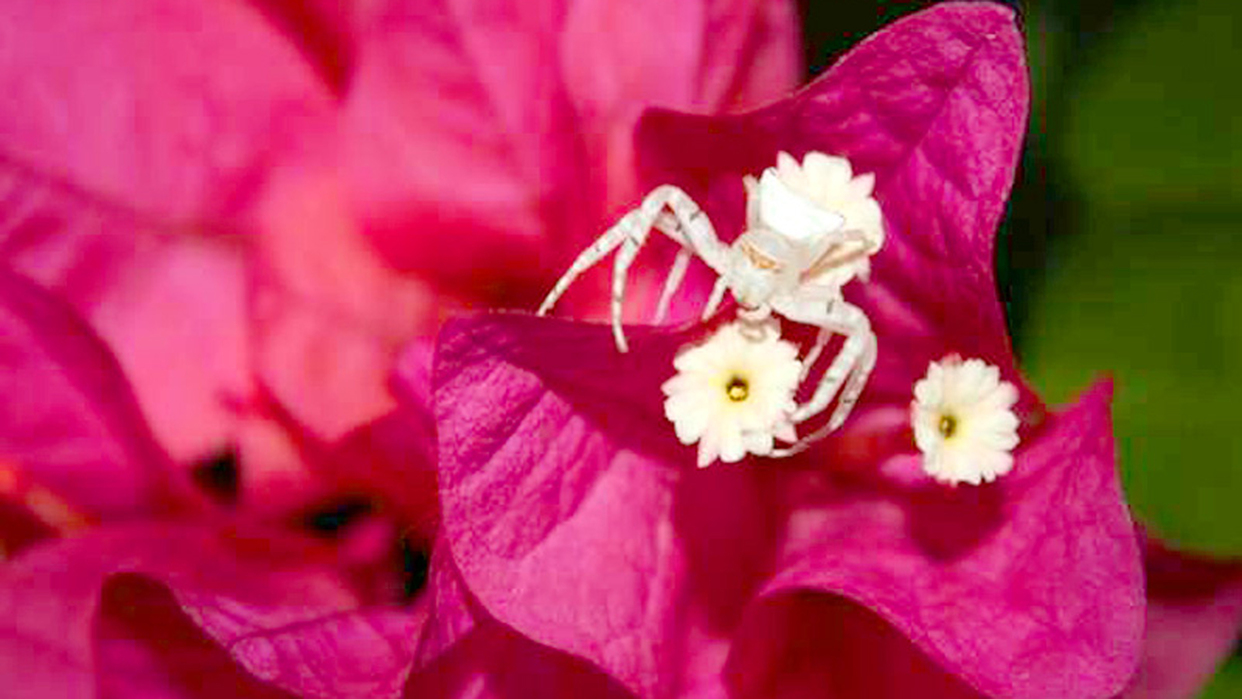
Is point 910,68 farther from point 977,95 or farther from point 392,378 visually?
point 392,378

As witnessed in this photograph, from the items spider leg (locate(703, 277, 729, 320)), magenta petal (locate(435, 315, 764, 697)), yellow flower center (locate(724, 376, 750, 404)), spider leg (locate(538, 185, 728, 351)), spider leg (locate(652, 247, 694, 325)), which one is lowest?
magenta petal (locate(435, 315, 764, 697))

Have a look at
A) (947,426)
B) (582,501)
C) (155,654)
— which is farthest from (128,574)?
(947,426)

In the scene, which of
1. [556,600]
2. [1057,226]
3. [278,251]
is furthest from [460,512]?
[1057,226]

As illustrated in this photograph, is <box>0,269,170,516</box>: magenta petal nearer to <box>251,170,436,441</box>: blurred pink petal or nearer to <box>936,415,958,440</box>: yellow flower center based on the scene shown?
<box>251,170,436,441</box>: blurred pink petal

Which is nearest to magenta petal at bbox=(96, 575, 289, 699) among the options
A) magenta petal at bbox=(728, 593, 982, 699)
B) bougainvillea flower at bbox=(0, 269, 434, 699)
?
bougainvillea flower at bbox=(0, 269, 434, 699)

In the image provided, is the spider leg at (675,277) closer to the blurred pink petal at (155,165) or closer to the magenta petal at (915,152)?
the magenta petal at (915,152)
